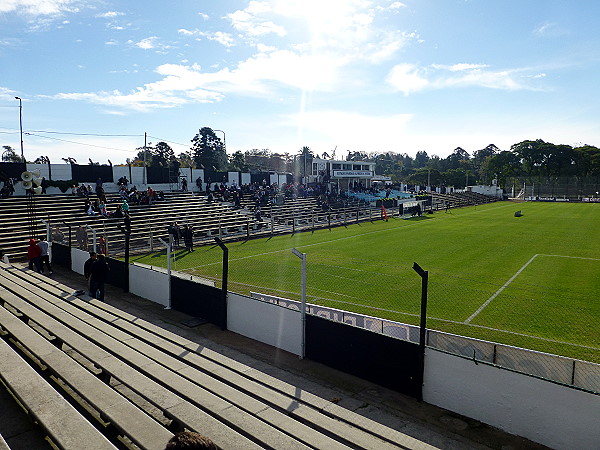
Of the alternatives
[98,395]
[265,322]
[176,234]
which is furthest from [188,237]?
[98,395]

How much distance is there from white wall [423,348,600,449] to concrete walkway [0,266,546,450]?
0.18 metres

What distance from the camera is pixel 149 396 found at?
211 inches

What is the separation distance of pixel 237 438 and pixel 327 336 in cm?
431

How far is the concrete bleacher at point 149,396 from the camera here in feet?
14.9

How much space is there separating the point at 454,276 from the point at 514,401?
1156 centimetres

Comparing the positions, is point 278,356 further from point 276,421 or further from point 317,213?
point 317,213

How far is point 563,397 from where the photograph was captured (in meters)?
5.71

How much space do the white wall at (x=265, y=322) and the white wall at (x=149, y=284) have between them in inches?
125

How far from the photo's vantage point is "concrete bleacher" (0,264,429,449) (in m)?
4.55

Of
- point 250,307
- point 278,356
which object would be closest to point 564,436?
point 278,356

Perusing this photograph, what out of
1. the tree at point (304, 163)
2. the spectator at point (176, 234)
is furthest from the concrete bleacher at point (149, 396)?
the tree at point (304, 163)

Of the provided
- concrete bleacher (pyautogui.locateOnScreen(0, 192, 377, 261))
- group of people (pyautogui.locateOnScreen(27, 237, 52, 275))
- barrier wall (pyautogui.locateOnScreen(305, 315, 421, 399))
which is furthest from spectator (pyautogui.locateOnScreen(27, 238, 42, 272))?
barrier wall (pyautogui.locateOnScreen(305, 315, 421, 399))

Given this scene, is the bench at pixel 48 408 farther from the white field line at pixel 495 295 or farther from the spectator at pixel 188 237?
the spectator at pixel 188 237

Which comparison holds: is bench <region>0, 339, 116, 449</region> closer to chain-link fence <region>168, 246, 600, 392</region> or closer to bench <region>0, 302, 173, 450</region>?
bench <region>0, 302, 173, 450</region>
